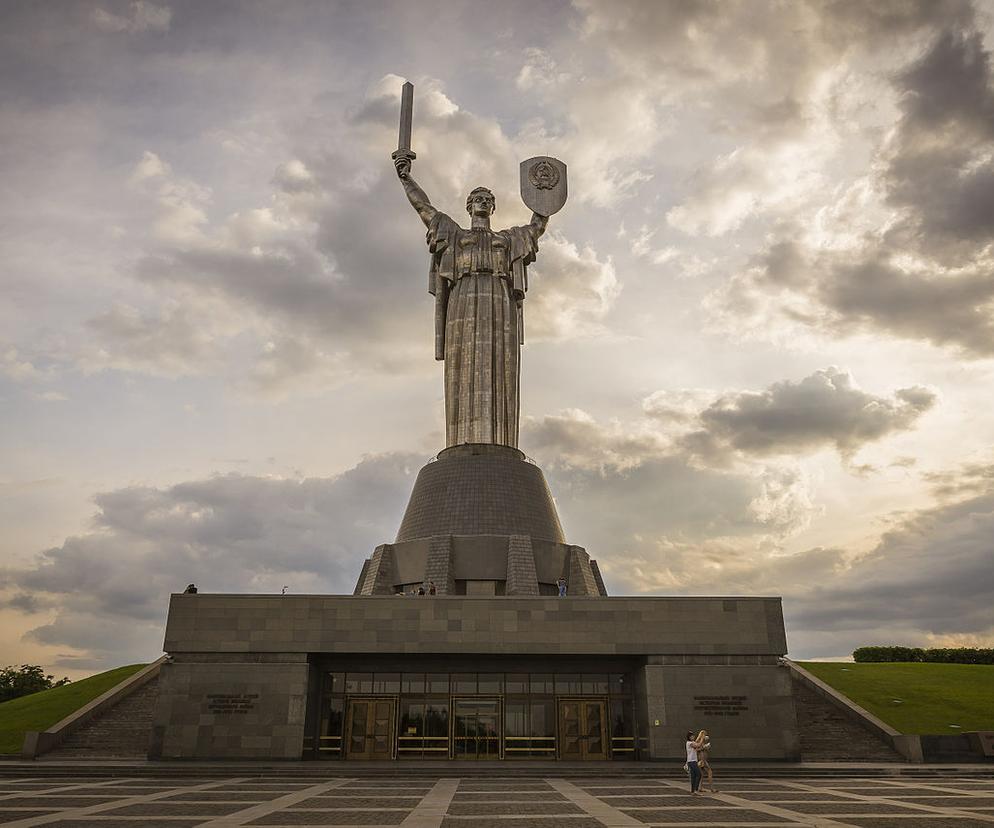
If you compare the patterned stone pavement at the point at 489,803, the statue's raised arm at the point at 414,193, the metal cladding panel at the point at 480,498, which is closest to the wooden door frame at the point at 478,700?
the patterned stone pavement at the point at 489,803

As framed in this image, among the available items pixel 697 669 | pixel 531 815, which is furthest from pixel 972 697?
pixel 531 815

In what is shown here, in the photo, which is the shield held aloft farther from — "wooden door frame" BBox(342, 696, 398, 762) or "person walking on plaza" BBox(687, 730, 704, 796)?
"person walking on plaza" BBox(687, 730, 704, 796)

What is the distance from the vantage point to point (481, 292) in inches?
1665

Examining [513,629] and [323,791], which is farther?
[513,629]

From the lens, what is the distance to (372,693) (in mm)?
29797

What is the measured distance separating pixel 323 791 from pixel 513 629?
34.8 ft

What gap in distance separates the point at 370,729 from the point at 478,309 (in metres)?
21.6

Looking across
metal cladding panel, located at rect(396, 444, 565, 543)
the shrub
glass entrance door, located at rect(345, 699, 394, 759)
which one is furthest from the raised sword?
the shrub

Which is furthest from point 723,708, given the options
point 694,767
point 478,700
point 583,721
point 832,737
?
point 694,767

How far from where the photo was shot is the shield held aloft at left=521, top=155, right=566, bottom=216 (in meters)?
43.8

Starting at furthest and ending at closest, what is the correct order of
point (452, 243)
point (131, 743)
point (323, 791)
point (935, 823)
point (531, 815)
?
point (452, 243) < point (131, 743) < point (323, 791) < point (531, 815) < point (935, 823)

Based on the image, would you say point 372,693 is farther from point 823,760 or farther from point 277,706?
point 823,760

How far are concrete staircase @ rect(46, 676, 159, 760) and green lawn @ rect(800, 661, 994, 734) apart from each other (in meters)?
29.5

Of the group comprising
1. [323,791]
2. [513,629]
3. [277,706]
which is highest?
[513,629]
